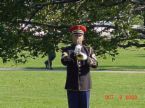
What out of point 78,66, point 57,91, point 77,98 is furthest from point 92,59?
point 57,91

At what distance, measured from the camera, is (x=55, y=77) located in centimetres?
2439

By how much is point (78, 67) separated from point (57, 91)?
10397 millimetres

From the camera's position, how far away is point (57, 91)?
18.3 m

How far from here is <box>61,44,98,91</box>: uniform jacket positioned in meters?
7.86

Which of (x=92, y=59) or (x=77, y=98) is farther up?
(x=92, y=59)

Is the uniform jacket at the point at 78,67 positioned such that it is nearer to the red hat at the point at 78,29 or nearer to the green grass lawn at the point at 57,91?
the red hat at the point at 78,29

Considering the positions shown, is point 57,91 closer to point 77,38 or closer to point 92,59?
point 92,59

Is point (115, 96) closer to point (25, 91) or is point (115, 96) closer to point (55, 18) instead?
point (25, 91)

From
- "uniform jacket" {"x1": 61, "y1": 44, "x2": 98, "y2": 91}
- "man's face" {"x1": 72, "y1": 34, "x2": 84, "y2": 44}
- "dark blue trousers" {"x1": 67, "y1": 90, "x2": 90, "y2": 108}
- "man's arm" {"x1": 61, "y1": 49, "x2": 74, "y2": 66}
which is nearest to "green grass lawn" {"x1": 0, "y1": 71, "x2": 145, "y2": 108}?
"dark blue trousers" {"x1": 67, "y1": 90, "x2": 90, "y2": 108}

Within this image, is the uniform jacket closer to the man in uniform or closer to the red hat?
the man in uniform

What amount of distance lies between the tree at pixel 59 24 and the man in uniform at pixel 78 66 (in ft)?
0.70

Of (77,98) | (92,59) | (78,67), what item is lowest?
(77,98)

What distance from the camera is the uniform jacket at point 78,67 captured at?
7863 millimetres

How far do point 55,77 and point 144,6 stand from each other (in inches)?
657
